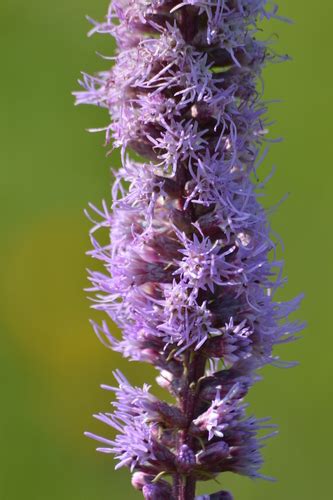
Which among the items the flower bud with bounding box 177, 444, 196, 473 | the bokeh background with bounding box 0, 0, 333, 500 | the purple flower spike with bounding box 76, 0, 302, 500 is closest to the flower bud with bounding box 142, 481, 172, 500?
the purple flower spike with bounding box 76, 0, 302, 500

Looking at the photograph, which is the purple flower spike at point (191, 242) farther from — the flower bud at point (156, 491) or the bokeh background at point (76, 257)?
the bokeh background at point (76, 257)

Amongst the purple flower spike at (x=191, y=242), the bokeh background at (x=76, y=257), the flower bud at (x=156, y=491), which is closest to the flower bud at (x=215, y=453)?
the purple flower spike at (x=191, y=242)

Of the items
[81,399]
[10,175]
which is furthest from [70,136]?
[81,399]

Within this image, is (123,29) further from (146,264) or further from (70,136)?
(70,136)

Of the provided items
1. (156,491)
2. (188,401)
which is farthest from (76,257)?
(156,491)

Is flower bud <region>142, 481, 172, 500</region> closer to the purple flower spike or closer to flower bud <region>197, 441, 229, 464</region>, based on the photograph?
the purple flower spike

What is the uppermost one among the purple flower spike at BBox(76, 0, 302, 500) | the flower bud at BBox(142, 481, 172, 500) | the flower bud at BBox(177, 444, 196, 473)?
the purple flower spike at BBox(76, 0, 302, 500)
